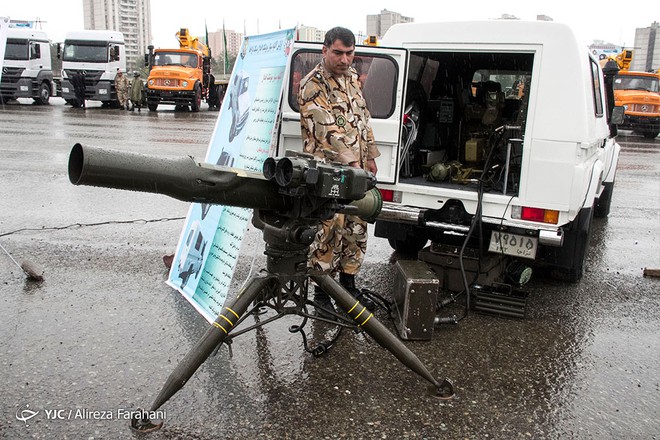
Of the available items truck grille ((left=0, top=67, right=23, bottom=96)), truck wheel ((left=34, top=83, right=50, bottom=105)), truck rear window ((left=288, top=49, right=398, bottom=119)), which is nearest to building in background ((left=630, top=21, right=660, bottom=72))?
truck wheel ((left=34, top=83, right=50, bottom=105))

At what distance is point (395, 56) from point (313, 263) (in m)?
1.71

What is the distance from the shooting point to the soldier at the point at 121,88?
24.8 meters

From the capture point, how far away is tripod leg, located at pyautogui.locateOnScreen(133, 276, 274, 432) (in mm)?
2865

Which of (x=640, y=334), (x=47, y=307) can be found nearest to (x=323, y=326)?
A: (x=47, y=307)

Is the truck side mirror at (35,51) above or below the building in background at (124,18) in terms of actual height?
below

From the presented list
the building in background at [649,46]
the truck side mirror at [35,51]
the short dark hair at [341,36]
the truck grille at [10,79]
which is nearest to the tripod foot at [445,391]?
the short dark hair at [341,36]

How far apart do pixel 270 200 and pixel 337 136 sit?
1.48 meters

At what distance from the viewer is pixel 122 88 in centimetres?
2509

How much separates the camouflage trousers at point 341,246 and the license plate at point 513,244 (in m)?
1.02

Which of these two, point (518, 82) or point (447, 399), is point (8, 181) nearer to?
point (518, 82)

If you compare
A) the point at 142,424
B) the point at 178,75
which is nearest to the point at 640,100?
the point at 178,75

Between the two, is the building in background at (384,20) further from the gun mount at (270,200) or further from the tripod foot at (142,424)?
the tripod foot at (142,424)

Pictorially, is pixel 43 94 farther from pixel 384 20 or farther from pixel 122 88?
pixel 384 20

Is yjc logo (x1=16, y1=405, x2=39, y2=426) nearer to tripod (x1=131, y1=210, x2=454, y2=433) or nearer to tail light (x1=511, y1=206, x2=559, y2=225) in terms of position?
tripod (x1=131, y1=210, x2=454, y2=433)
